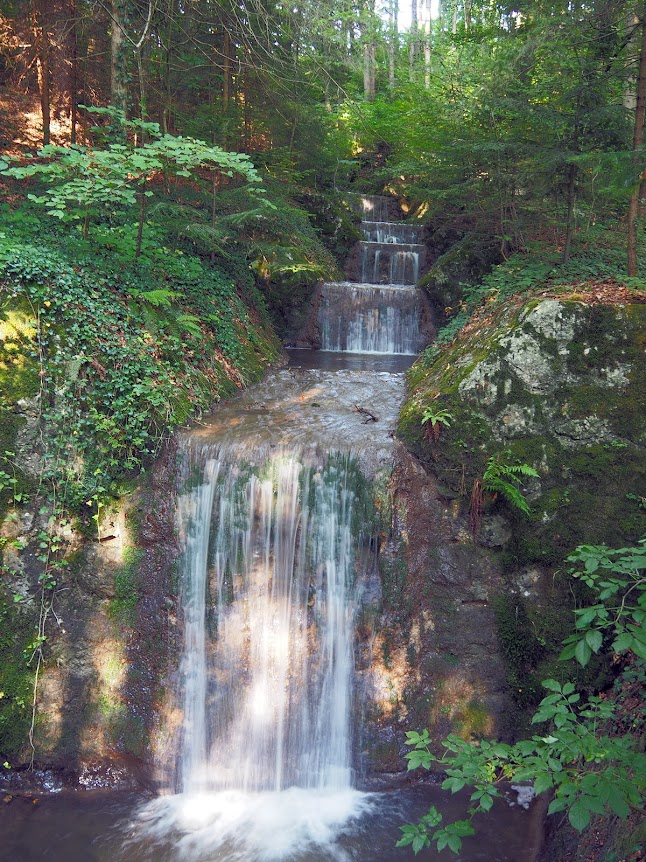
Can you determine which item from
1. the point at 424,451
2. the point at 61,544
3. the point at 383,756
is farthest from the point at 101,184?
the point at 383,756

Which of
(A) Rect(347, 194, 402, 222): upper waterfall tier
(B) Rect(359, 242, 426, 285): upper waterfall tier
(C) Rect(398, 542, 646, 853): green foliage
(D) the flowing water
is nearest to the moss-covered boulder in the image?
(D) the flowing water

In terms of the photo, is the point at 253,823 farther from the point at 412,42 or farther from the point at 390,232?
the point at 412,42

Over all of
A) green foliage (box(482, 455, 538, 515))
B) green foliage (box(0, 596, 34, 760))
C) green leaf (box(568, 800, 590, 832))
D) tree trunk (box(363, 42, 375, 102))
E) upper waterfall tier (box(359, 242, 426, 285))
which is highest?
tree trunk (box(363, 42, 375, 102))

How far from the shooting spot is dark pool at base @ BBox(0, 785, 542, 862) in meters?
4.81

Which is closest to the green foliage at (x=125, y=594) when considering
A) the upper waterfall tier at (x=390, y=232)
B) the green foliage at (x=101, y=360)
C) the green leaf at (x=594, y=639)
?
the green foliage at (x=101, y=360)

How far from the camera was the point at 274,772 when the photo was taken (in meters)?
5.70

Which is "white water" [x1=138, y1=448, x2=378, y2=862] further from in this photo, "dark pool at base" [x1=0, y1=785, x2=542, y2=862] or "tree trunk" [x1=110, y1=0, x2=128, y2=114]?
"tree trunk" [x1=110, y1=0, x2=128, y2=114]

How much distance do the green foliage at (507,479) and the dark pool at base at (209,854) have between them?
9.45ft

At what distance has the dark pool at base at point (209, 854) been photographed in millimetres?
4809

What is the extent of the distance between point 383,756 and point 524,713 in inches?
60.0

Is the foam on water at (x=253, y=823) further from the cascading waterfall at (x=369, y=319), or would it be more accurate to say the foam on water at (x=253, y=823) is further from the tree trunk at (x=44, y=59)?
the tree trunk at (x=44, y=59)

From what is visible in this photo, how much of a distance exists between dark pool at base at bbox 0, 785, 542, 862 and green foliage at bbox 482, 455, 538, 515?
288cm

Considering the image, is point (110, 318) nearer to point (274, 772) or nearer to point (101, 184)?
point (101, 184)

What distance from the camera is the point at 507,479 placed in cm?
572
